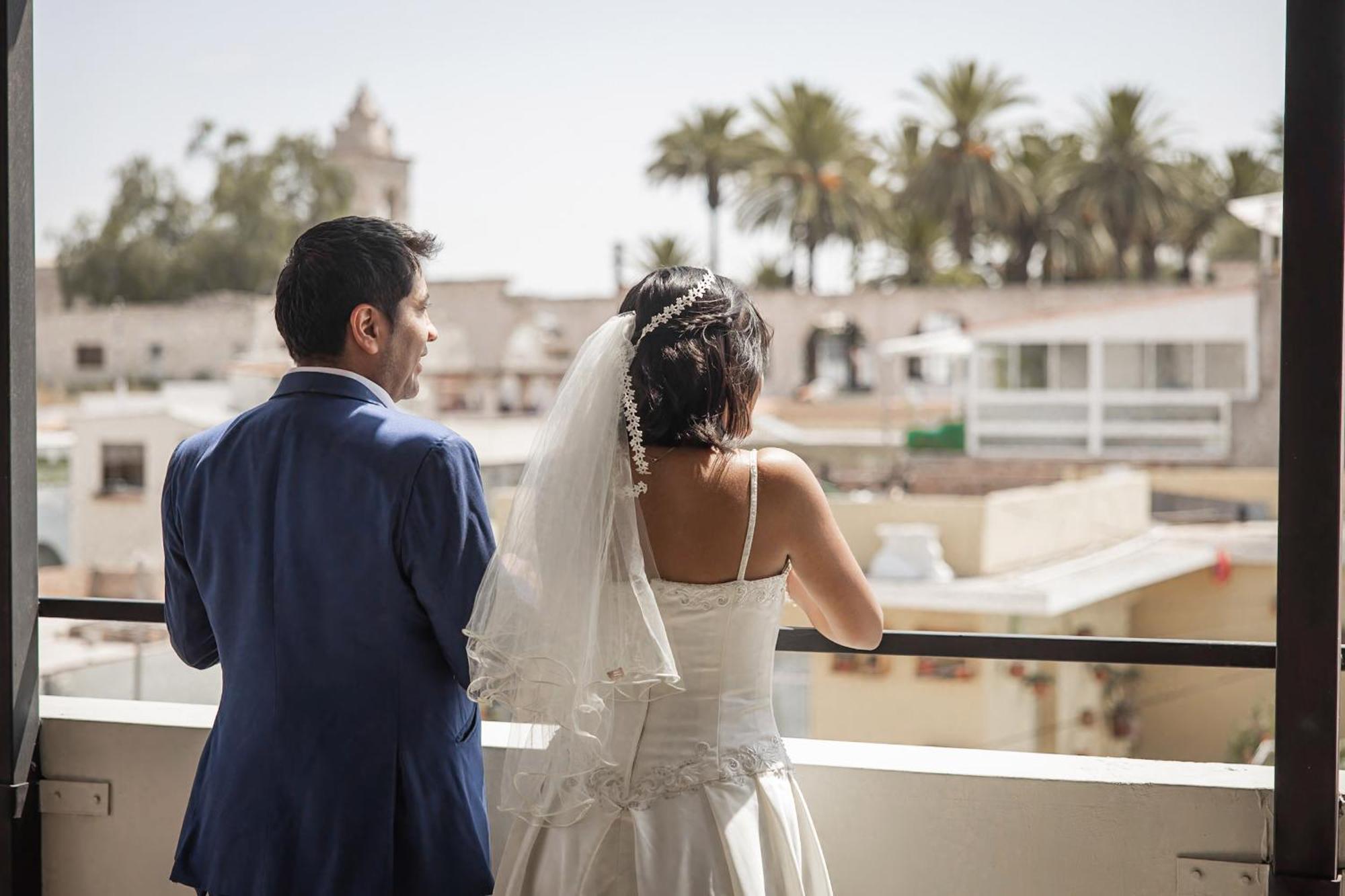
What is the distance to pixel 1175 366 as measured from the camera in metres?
22.3

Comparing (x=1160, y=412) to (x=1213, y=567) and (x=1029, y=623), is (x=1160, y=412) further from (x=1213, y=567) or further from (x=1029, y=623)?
(x=1029, y=623)

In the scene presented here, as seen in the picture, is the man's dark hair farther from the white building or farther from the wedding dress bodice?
the white building

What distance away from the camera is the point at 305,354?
59.7 inches

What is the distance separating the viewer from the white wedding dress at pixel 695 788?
1541 millimetres

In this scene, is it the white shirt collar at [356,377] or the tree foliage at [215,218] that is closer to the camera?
the white shirt collar at [356,377]

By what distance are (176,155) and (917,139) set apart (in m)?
22.9

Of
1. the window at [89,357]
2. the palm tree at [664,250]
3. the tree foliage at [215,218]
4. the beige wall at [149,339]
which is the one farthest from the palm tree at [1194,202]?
the window at [89,357]

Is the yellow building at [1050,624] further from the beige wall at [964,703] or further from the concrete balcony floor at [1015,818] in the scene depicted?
the concrete balcony floor at [1015,818]

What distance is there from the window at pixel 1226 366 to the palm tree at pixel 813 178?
1115 cm

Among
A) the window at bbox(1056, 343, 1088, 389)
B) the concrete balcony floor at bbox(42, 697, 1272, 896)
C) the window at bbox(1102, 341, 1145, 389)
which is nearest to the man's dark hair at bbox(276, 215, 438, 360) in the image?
the concrete balcony floor at bbox(42, 697, 1272, 896)

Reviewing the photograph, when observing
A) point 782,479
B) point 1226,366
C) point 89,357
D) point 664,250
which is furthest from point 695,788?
point 89,357

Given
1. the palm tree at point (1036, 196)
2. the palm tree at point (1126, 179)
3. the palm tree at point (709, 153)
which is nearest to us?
the palm tree at point (1126, 179)

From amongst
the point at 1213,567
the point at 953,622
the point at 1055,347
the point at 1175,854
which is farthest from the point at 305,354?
the point at 1055,347

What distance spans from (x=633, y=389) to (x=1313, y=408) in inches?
34.1
